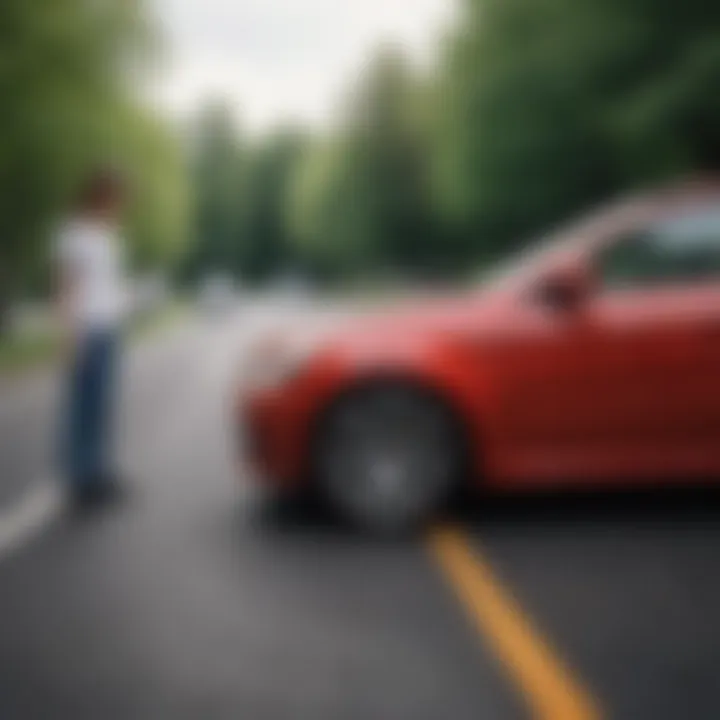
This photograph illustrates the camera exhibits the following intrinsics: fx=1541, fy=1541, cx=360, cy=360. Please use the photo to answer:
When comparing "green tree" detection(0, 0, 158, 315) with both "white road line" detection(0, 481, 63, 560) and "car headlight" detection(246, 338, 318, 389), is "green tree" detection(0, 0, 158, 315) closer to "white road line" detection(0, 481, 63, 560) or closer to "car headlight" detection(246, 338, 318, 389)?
"white road line" detection(0, 481, 63, 560)

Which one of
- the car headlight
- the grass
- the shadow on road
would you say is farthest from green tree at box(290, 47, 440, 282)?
the car headlight

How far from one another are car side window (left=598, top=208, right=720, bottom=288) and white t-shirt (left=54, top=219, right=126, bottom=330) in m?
2.71

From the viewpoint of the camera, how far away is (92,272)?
8375mm

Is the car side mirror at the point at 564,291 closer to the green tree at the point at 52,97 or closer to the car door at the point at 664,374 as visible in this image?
the car door at the point at 664,374

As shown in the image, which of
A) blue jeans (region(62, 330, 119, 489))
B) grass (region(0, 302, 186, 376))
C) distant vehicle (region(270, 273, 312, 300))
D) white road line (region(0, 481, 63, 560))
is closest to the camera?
→ white road line (region(0, 481, 63, 560))

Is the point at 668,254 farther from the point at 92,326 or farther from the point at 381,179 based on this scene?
the point at 381,179

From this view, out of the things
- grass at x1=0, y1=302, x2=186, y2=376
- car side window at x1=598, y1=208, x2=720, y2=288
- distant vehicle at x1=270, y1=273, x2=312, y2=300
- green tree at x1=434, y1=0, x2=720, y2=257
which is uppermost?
green tree at x1=434, y1=0, x2=720, y2=257

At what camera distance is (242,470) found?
9555 millimetres

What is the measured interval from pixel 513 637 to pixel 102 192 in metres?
4.07

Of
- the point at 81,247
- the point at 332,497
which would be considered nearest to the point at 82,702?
the point at 332,497

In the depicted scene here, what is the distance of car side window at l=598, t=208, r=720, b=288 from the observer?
7.38m

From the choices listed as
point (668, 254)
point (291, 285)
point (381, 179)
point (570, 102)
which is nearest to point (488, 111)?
point (570, 102)

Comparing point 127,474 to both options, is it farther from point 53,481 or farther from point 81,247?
point 81,247

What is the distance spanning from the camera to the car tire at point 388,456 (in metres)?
7.21
